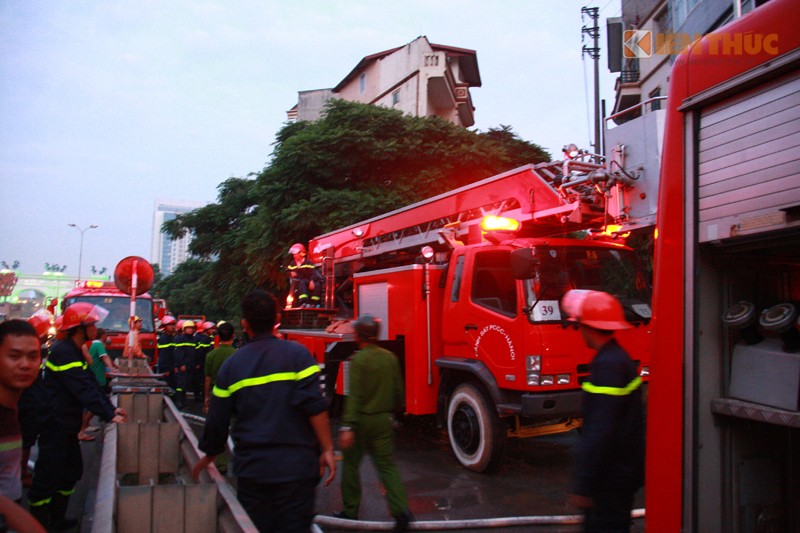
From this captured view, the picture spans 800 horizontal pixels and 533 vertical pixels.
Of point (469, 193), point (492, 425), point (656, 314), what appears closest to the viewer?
point (656, 314)

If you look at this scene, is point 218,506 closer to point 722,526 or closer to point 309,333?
point 722,526

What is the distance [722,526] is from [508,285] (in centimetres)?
386

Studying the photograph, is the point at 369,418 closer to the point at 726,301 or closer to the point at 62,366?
the point at 62,366

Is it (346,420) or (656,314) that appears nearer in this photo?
(656,314)

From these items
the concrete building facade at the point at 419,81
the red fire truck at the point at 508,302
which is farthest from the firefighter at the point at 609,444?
the concrete building facade at the point at 419,81

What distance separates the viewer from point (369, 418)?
4.96 m

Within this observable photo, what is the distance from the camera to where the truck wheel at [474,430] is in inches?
256

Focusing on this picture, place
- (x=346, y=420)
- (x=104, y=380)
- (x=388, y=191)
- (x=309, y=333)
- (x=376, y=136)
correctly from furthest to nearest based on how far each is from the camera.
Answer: (x=376, y=136) < (x=388, y=191) < (x=309, y=333) < (x=104, y=380) < (x=346, y=420)

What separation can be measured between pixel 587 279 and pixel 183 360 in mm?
9176

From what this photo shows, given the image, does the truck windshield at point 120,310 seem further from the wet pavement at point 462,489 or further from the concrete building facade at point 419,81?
the concrete building facade at point 419,81

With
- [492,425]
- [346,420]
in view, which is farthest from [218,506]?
[492,425]

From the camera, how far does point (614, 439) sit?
2.94 metres

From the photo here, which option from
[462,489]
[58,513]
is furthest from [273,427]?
[462,489]

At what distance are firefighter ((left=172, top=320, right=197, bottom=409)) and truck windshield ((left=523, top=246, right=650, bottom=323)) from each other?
8.66 metres
